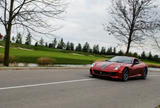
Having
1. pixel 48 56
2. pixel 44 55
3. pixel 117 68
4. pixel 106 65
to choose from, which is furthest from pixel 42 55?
pixel 117 68

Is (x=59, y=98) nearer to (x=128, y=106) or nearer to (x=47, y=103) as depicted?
(x=47, y=103)

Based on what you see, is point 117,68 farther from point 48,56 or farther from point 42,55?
point 42,55

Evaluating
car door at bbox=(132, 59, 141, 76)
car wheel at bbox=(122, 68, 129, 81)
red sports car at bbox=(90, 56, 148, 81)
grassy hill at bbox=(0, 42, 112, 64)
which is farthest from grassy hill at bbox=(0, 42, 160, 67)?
car wheel at bbox=(122, 68, 129, 81)

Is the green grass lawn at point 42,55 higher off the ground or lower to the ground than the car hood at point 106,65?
lower

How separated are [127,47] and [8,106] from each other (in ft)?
77.6

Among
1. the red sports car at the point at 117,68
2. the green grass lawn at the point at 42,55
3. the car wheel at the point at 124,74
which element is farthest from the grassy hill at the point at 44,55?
the car wheel at the point at 124,74

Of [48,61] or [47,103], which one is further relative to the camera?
[48,61]

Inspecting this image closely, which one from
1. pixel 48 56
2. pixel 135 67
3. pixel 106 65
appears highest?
pixel 106 65

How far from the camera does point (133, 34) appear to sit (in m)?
26.3

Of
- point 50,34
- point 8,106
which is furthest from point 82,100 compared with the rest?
point 50,34

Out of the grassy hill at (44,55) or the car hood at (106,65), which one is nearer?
the car hood at (106,65)

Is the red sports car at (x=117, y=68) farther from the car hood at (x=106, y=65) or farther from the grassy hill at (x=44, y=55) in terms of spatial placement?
the grassy hill at (x=44, y=55)

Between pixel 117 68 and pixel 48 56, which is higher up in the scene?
pixel 117 68

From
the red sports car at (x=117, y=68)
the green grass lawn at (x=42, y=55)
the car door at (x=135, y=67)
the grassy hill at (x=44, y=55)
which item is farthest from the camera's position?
the grassy hill at (x=44, y=55)
